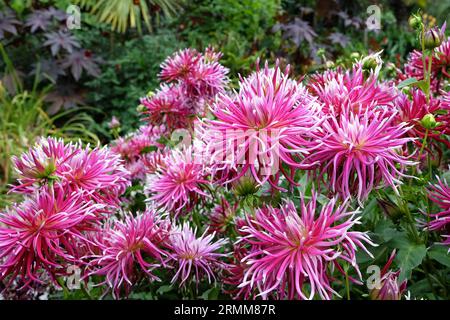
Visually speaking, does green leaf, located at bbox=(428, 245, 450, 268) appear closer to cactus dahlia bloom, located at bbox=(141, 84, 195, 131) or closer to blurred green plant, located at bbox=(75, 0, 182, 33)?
cactus dahlia bloom, located at bbox=(141, 84, 195, 131)

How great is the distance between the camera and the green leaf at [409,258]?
75cm

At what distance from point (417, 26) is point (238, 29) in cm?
297

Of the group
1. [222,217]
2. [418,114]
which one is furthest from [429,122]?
[222,217]

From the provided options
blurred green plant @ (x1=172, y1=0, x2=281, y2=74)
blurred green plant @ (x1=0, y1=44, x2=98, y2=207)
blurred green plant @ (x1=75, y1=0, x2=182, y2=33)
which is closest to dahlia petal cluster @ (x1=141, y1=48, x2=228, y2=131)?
blurred green plant @ (x1=0, y1=44, x2=98, y2=207)

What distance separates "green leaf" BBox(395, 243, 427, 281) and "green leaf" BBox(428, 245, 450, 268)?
0.04m

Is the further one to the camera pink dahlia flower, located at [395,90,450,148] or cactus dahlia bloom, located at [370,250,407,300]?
pink dahlia flower, located at [395,90,450,148]

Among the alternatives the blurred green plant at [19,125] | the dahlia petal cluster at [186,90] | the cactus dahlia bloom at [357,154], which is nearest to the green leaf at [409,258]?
the cactus dahlia bloom at [357,154]

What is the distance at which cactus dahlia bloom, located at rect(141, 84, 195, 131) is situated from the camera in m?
1.29

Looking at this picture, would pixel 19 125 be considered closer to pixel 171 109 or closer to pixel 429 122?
pixel 171 109

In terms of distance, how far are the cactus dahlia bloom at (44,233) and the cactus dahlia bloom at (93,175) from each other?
4 cm

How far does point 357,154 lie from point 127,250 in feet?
1.45

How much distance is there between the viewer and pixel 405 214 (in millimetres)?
809

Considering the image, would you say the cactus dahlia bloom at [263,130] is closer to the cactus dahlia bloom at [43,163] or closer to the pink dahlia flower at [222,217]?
the cactus dahlia bloom at [43,163]

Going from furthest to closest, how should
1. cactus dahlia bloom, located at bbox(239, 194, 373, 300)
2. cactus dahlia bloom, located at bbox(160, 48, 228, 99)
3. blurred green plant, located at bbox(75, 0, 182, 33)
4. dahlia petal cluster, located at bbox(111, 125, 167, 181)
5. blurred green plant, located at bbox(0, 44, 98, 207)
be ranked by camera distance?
blurred green plant, located at bbox(75, 0, 182, 33), blurred green plant, located at bbox(0, 44, 98, 207), dahlia petal cluster, located at bbox(111, 125, 167, 181), cactus dahlia bloom, located at bbox(160, 48, 228, 99), cactus dahlia bloom, located at bbox(239, 194, 373, 300)
